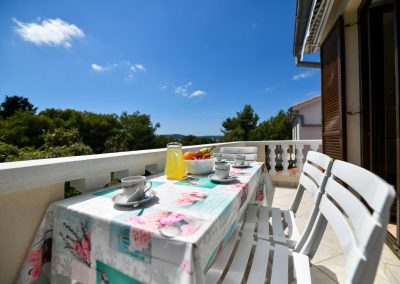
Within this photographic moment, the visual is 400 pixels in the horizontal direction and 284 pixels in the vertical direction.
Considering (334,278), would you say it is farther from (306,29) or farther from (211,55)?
(211,55)

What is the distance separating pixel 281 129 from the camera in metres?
17.7

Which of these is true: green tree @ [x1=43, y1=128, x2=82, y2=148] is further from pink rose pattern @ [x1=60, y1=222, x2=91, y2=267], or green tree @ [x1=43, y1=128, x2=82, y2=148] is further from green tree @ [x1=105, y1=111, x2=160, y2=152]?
pink rose pattern @ [x1=60, y1=222, x2=91, y2=267]

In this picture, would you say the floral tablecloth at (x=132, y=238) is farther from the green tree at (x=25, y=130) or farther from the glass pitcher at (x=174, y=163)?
the green tree at (x=25, y=130)

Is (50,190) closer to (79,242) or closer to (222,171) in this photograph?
(79,242)

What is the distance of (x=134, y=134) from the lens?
19.3 meters

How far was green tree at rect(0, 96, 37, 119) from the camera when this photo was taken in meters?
18.6

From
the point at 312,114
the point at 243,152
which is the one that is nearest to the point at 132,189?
the point at 243,152

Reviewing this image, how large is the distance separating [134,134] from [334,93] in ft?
63.4

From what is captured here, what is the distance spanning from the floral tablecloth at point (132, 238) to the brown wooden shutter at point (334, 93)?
172cm

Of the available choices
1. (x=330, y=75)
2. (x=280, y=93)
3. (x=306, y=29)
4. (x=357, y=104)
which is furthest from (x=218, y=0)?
(x=280, y=93)

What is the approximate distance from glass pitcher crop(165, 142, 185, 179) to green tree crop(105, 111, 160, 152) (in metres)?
17.8

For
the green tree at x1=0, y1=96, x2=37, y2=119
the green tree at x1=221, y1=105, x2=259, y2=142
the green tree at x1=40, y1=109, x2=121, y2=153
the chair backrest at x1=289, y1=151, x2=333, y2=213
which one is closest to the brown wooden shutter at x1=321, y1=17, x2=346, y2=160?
the chair backrest at x1=289, y1=151, x2=333, y2=213

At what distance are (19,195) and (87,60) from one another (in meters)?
19.4

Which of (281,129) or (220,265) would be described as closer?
(220,265)
